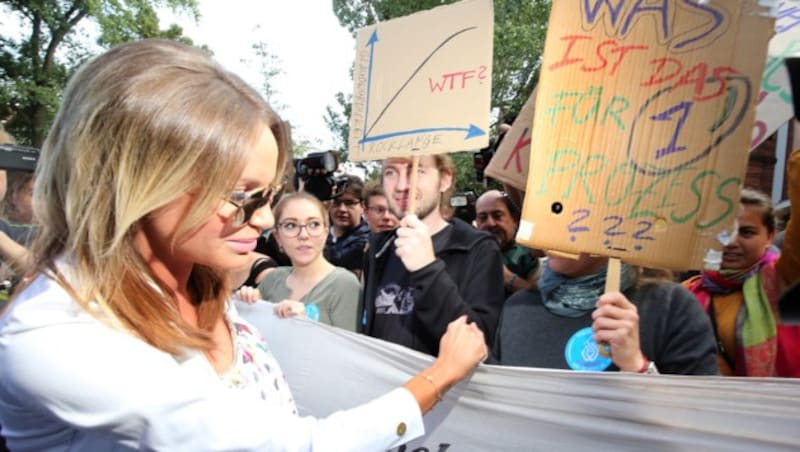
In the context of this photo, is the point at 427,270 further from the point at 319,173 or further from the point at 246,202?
the point at 319,173

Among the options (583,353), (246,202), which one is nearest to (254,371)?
(246,202)

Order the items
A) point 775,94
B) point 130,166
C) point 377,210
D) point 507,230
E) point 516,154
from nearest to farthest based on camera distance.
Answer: point 130,166, point 775,94, point 516,154, point 507,230, point 377,210

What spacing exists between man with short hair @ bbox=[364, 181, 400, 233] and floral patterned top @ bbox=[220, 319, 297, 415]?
272cm

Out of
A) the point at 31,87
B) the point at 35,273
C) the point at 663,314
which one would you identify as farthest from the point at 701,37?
the point at 31,87

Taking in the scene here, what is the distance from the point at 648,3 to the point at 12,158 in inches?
122

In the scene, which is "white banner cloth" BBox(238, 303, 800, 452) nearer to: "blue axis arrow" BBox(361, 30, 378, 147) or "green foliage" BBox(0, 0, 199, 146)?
"blue axis arrow" BBox(361, 30, 378, 147)

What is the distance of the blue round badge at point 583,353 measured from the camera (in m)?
1.89

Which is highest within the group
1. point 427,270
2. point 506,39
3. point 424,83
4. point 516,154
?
point 506,39

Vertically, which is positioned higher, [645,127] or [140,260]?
[645,127]

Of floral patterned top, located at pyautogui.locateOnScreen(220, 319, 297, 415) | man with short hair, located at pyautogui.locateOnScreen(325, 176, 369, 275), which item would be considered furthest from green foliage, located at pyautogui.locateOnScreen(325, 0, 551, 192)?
floral patterned top, located at pyautogui.locateOnScreen(220, 319, 297, 415)

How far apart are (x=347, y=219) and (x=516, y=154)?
2.61 meters

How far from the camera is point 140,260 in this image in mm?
1189

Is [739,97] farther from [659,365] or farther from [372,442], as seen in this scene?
[372,442]

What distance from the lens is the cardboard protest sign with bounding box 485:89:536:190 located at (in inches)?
92.3
